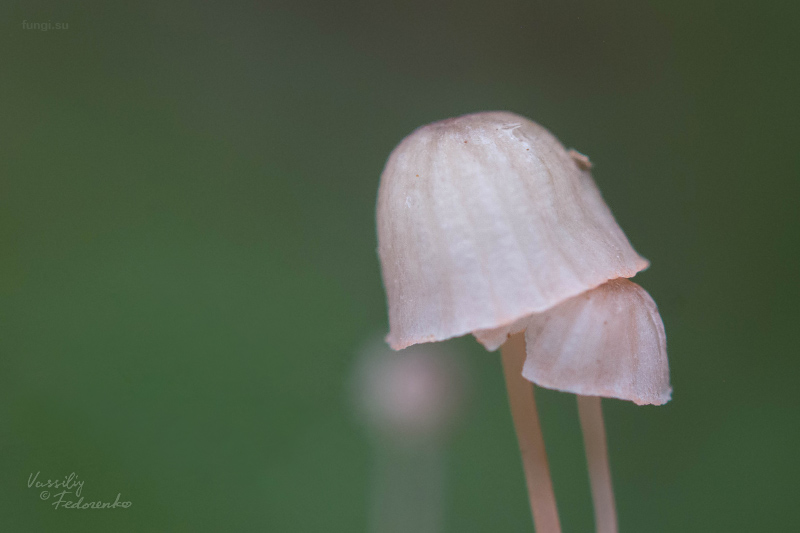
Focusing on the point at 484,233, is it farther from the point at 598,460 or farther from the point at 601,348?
the point at 598,460

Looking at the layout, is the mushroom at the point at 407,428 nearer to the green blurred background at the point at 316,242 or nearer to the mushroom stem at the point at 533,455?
the green blurred background at the point at 316,242

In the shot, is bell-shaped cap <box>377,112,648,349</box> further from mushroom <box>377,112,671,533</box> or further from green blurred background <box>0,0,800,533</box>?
green blurred background <box>0,0,800,533</box>

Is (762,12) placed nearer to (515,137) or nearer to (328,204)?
(328,204)

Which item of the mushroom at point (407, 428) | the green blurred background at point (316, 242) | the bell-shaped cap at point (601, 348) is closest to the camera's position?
the bell-shaped cap at point (601, 348)

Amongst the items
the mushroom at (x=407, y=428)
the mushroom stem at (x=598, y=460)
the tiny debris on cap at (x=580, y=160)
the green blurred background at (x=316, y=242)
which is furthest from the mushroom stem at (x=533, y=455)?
the green blurred background at (x=316, y=242)

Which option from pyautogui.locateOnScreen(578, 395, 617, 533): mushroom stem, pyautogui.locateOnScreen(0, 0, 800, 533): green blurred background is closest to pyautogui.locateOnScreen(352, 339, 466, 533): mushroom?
pyautogui.locateOnScreen(0, 0, 800, 533): green blurred background

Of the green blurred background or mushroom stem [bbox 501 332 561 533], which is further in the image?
the green blurred background

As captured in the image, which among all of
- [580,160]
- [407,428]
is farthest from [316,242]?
[580,160]
